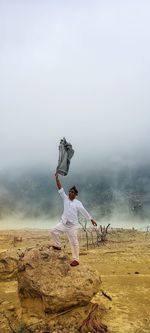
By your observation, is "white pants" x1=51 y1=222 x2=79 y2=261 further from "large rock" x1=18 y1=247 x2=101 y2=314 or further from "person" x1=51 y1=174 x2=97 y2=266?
"large rock" x1=18 y1=247 x2=101 y2=314

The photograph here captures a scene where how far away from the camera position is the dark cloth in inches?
391

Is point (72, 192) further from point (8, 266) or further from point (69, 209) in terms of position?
point (8, 266)

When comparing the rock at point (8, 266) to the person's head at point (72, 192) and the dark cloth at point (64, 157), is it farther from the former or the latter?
the dark cloth at point (64, 157)

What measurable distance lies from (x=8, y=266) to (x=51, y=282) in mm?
5071

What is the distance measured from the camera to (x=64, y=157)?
10.0 metres

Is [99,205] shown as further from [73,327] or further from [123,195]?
[73,327]

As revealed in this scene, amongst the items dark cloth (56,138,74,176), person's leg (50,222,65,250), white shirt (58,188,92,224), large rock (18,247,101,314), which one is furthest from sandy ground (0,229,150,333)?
dark cloth (56,138,74,176)

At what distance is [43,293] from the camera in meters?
8.70

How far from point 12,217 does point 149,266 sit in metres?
34.9

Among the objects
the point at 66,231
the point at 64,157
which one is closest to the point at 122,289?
the point at 66,231

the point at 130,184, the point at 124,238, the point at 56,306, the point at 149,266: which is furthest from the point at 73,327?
the point at 130,184

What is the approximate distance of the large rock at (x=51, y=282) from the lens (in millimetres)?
8727

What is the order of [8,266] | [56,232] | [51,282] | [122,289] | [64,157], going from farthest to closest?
[8,266] → [122,289] → [64,157] → [56,232] → [51,282]

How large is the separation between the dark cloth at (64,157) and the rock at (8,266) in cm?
488
